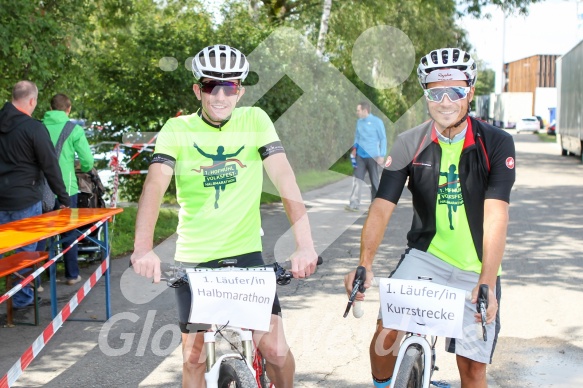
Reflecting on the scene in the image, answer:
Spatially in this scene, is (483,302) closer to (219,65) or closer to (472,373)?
(472,373)

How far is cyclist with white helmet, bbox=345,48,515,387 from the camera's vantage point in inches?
149

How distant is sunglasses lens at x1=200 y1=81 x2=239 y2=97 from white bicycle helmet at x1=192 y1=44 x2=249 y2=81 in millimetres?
29

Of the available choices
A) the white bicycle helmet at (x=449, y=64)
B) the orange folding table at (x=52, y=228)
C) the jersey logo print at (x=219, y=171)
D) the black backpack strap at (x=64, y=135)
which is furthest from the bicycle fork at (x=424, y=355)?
the black backpack strap at (x=64, y=135)

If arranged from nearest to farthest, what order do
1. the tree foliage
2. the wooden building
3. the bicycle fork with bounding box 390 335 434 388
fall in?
the bicycle fork with bounding box 390 335 434 388, the tree foliage, the wooden building

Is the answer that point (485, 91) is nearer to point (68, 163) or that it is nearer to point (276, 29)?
point (276, 29)

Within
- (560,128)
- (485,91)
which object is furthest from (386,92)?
(485,91)

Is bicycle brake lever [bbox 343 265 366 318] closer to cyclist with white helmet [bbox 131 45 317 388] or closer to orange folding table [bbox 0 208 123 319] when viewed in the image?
cyclist with white helmet [bbox 131 45 317 388]

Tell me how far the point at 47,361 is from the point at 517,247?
22.0 feet

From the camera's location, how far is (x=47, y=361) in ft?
19.6

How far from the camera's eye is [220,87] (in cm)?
386

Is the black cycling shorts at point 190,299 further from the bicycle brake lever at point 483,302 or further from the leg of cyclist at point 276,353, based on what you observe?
the bicycle brake lever at point 483,302

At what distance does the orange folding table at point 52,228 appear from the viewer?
239 inches

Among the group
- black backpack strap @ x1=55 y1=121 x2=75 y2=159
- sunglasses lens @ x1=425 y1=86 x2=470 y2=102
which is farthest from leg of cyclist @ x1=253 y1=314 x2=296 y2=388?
black backpack strap @ x1=55 y1=121 x2=75 y2=159

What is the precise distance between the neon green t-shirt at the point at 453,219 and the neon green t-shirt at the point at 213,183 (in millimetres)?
854
